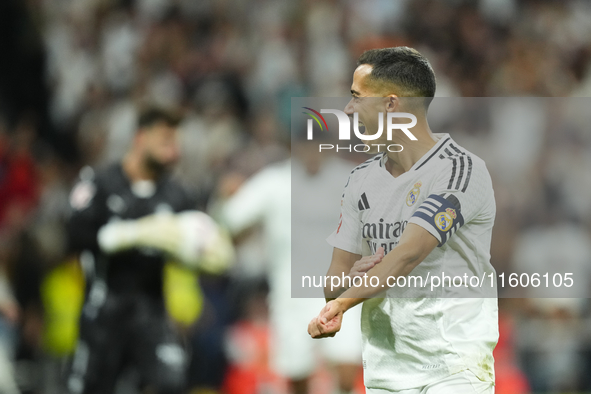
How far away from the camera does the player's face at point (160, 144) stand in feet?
17.3

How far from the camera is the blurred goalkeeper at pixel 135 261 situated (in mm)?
5148

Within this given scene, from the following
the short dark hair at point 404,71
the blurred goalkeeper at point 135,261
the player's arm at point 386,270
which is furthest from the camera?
the blurred goalkeeper at point 135,261

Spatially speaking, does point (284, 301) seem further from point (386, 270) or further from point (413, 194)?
point (386, 270)

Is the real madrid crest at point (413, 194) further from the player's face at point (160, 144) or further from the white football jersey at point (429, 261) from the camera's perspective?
the player's face at point (160, 144)

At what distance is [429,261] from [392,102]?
0.47 m

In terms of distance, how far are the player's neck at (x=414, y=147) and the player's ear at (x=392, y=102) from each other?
0.10 meters

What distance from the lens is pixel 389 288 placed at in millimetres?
2271

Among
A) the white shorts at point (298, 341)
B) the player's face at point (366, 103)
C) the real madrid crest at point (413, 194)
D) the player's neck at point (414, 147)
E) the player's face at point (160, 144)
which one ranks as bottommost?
the white shorts at point (298, 341)

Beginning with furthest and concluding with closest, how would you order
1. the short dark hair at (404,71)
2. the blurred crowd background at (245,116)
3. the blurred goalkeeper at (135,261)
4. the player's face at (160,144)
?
the blurred crowd background at (245,116), the player's face at (160,144), the blurred goalkeeper at (135,261), the short dark hair at (404,71)

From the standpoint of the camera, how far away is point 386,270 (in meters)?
2.19

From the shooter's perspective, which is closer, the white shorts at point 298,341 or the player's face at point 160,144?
the player's face at point 160,144

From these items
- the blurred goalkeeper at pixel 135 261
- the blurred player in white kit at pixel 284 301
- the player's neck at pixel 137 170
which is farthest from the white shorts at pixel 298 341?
the player's neck at pixel 137 170

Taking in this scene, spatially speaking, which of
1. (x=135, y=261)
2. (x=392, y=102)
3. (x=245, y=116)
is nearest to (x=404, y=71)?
(x=392, y=102)

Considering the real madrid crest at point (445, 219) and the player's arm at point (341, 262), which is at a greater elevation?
the real madrid crest at point (445, 219)
